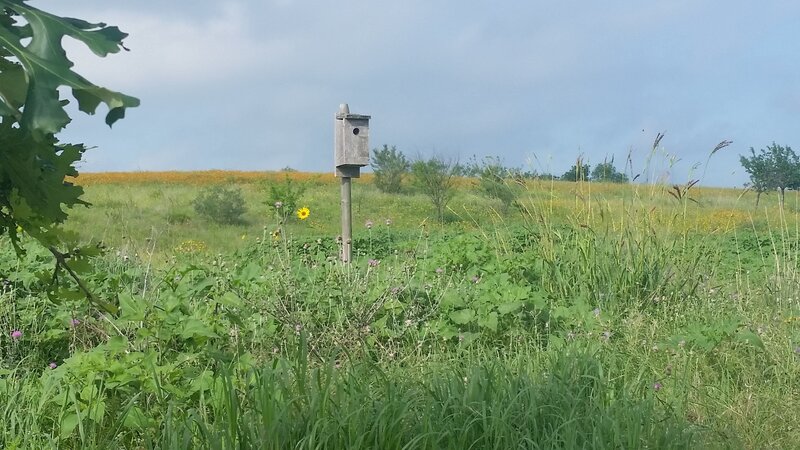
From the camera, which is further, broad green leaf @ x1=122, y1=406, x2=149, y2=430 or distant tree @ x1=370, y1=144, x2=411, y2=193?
distant tree @ x1=370, y1=144, x2=411, y2=193

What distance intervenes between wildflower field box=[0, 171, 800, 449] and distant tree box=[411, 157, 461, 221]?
35.7ft

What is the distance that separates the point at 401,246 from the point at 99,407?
7.02 metres

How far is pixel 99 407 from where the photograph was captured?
118 inches

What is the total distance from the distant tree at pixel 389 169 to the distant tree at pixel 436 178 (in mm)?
5224

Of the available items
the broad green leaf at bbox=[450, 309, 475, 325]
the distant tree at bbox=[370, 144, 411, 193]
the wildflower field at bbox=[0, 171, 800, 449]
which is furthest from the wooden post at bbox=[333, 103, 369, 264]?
the distant tree at bbox=[370, 144, 411, 193]

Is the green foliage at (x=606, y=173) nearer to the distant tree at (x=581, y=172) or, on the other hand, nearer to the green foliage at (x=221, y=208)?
the distant tree at (x=581, y=172)

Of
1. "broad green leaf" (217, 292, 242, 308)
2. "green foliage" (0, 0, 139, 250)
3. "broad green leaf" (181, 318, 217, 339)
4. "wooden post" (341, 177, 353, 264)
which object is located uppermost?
"green foliage" (0, 0, 139, 250)

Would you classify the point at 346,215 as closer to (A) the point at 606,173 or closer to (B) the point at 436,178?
(A) the point at 606,173

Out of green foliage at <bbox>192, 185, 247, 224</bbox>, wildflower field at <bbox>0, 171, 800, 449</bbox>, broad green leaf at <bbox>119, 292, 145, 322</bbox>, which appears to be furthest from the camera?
green foliage at <bbox>192, 185, 247, 224</bbox>

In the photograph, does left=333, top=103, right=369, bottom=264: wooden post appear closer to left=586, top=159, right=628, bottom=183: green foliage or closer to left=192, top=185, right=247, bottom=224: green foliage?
left=586, top=159, right=628, bottom=183: green foliage

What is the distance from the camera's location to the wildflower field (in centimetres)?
280

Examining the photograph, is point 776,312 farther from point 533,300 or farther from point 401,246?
point 401,246

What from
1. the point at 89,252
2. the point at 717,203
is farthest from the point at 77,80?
the point at 717,203

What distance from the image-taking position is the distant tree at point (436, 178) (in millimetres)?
18422
